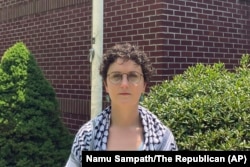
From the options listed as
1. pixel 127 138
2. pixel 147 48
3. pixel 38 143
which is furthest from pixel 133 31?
pixel 127 138

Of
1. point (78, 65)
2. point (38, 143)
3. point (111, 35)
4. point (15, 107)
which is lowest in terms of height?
point (38, 143)

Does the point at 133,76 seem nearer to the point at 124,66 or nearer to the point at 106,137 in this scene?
the point at 124,66

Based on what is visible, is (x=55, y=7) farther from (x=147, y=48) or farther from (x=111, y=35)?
(x=147, y=48)

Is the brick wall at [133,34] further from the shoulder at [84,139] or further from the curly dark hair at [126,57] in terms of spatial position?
the shoulder at [84,139]

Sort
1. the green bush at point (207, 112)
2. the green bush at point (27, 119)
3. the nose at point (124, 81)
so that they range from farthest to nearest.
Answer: the green bush at point (27, 119) → the green bush at point (207, 112) → the nose at point (124, 81)

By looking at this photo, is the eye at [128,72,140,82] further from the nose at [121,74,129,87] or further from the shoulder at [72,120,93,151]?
the shoulder at [72,120,93,151]

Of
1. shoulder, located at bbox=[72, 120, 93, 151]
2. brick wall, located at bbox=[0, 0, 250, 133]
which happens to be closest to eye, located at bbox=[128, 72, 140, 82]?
shoulder, located at bbox=[72, 120, 93, 151]

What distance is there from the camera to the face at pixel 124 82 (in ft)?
7.26

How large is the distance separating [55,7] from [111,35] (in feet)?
5.51

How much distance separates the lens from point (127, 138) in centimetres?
227

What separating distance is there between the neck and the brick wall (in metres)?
3.06

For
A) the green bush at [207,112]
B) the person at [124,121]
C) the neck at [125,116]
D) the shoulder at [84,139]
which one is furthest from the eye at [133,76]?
the green bush at [207,112]

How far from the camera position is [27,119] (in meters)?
5.34

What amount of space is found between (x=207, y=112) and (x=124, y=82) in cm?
160
